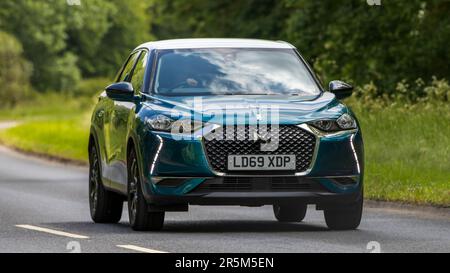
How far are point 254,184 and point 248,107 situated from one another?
721 millimetres

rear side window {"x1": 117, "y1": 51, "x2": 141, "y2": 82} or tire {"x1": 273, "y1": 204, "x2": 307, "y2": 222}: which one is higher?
rear side window {"x1": 117, "y1": 51, "x2": 141, "y2": 82}

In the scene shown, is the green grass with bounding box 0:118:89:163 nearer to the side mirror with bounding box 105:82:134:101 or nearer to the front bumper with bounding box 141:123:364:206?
the side mirror with bounding box 105:82:134:101

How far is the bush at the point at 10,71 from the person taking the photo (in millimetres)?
77062

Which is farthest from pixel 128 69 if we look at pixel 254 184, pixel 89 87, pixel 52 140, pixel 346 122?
pixel 89 87

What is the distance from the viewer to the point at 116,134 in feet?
51.9

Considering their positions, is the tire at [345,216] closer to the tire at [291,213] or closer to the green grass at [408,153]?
the tire at [291,213]

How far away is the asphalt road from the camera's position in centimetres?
1322

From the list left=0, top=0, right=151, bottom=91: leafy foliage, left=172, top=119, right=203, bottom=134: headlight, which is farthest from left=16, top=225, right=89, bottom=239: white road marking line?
left=0, top=0, right=151, bottom=91: leafy foliage

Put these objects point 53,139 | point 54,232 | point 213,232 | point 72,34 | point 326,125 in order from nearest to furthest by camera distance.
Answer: point 326,125 < point 213,232 < point 54,232 < point 53,139 < point 72,34

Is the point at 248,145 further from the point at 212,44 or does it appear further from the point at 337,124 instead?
the point at 212,44

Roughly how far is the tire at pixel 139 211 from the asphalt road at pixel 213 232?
129mm

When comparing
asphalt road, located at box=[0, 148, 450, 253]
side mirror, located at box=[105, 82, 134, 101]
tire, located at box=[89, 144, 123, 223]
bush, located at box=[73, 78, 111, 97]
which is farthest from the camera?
bush, located at box=[73, 78, 111, 97]

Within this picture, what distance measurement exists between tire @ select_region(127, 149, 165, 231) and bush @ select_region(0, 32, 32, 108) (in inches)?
2459

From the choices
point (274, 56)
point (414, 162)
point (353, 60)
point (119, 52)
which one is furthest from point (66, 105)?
point (274, 56)
